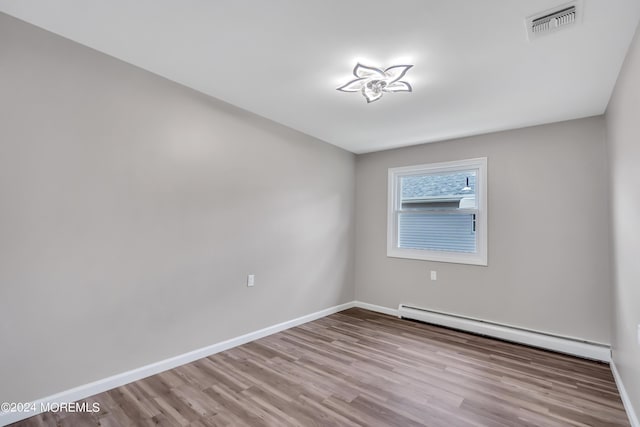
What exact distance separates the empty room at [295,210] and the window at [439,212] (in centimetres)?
4

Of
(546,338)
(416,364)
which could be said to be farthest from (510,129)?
(416,364)

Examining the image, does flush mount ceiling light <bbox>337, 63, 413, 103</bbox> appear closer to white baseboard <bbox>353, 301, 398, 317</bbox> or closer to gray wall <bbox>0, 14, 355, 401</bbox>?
gray wall <bbox>0, 14, 355, 401</bbox>

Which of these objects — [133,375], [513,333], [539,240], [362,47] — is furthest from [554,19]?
[133,375]

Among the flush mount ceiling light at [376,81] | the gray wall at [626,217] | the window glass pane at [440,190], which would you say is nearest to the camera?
the gray wall at [626,217]

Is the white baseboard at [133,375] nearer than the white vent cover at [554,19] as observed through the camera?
No

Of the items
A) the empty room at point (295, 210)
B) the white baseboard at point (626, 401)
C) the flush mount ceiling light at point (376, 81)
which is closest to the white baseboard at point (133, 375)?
the empty room at point (295, 210)

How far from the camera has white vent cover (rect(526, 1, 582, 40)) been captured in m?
1.59

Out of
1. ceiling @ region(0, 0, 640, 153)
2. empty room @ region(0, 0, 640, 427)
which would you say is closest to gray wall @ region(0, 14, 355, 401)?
empty room @ region(0, 0, 640, 427)

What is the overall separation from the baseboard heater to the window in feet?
2.29

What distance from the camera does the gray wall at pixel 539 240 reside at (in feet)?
9.84

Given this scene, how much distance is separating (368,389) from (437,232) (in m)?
2.39

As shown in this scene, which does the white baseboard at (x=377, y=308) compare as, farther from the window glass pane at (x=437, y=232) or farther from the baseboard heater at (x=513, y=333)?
the window glass pane at (x=437, y=232)

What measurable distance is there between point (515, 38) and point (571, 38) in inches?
12.8

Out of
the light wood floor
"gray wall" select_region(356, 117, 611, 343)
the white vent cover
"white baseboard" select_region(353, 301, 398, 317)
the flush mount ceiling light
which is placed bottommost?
the light wood floor
